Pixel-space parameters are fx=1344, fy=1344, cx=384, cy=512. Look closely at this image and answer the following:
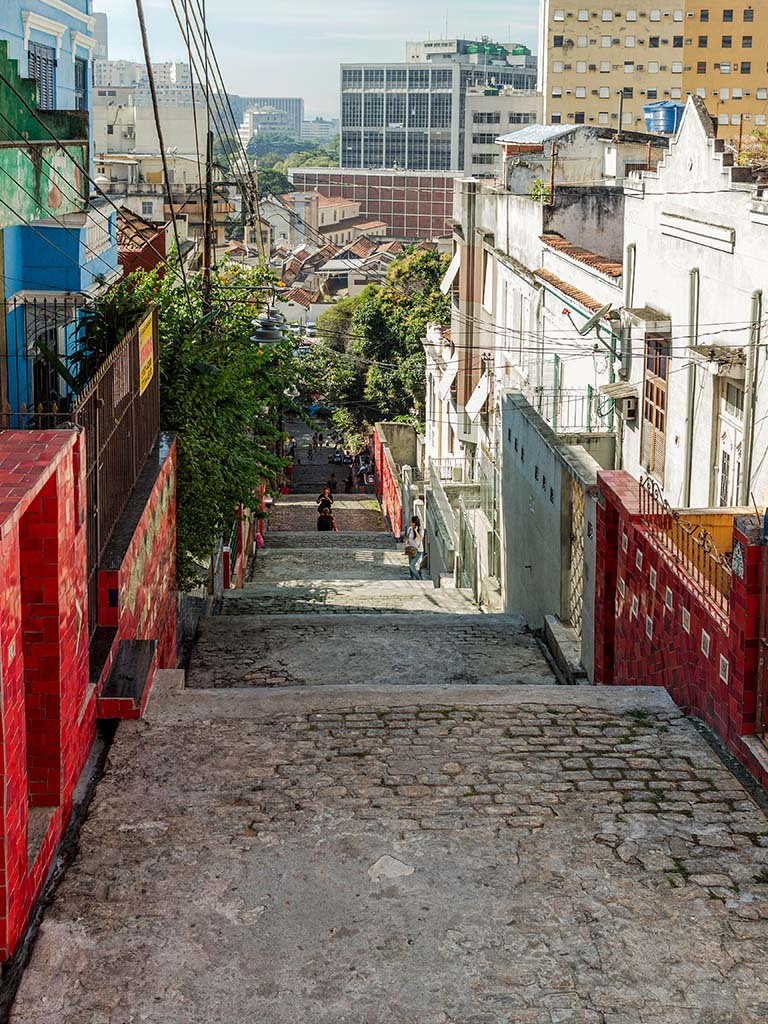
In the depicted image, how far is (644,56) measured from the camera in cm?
9925

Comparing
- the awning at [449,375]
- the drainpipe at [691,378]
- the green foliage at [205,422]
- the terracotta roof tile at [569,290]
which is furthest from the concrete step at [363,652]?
the awning at [449,375]

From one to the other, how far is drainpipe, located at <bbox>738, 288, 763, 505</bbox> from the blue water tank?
32.4 ft

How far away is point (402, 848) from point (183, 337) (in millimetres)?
8658

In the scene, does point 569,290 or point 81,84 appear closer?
point 81,84

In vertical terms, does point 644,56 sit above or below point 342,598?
above

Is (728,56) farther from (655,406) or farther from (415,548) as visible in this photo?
(655,406)

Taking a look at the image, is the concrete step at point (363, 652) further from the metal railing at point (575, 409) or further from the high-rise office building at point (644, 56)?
the high-rise office building at point (644, 56)

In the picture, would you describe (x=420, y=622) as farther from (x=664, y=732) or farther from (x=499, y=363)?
(x=499, y=363)

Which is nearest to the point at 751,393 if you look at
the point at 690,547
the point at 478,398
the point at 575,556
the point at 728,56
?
the point at 575,556

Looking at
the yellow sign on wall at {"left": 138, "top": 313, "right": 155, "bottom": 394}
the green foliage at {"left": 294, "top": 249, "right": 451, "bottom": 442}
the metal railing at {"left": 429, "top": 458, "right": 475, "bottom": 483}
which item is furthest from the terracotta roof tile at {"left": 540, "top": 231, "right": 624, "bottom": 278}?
the green foliage at {"left": 294, "top": 249, "right": 451, "bottom": 442}

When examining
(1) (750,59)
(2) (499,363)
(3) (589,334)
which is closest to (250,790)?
(3) (589,334)

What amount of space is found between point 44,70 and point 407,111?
157 m

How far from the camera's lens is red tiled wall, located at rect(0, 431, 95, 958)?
16.9 feet

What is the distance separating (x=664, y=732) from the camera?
23.8 feet
